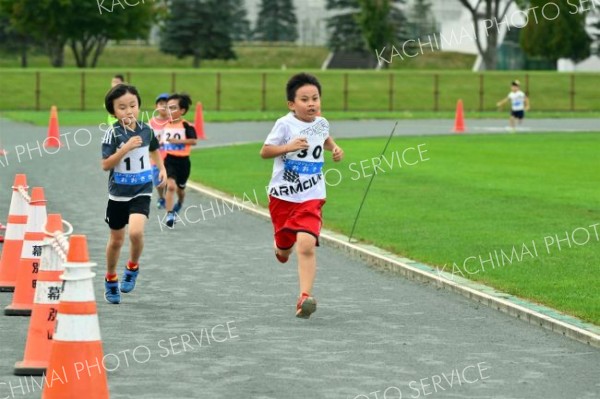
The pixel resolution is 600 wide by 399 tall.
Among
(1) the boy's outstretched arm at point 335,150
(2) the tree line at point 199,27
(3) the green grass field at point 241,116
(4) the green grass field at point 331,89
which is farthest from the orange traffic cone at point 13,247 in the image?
(2) the tree line at point 199,27

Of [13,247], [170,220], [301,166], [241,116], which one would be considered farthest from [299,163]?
[241,116]

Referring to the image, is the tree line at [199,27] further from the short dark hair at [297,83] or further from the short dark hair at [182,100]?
the short dark hair at [297,83]

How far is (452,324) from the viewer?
35.1 ft

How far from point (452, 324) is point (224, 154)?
23.7 metres

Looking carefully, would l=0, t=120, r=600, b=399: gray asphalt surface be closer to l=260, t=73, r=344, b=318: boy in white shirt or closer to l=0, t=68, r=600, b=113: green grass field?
l=260, t=73, r=344, b=318: boy in white shirt

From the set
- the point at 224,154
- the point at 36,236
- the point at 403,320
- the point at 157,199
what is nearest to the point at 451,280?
the point at 403,320

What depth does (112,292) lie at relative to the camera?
1176 centimetres

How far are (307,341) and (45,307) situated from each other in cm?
213

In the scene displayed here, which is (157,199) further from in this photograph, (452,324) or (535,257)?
(452,324)

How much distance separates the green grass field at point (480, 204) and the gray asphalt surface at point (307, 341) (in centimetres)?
91

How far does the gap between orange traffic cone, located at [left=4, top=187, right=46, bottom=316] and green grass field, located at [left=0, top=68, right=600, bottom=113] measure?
54.8 m

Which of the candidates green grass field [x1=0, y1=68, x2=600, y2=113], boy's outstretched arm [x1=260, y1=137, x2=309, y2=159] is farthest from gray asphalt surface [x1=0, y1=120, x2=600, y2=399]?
green grass field [x1=0, y1=68, x2=600, y2=113]

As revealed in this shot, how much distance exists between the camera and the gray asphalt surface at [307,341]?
834 centimetres

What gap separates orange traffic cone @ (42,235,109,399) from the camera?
7242mm
